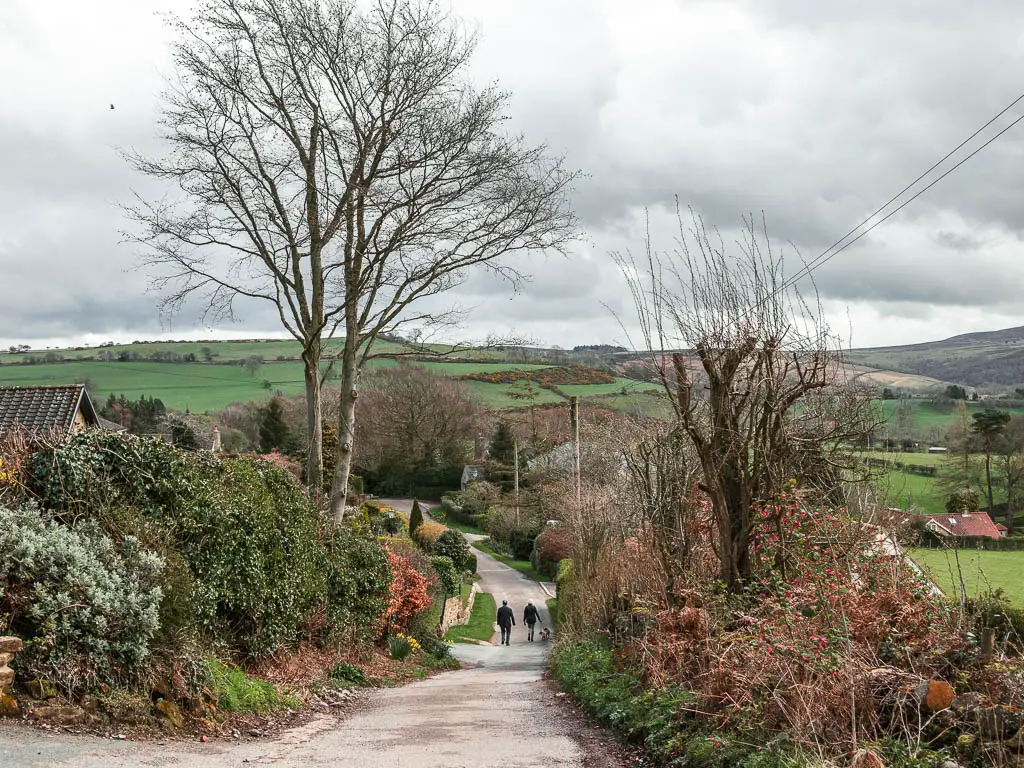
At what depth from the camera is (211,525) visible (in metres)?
11.3

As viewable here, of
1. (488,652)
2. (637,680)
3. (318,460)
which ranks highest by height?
(318,460)

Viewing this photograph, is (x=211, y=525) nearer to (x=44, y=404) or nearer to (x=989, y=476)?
(x=44, y=404)

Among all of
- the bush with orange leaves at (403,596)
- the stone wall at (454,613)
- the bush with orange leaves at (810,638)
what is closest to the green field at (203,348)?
the stone wall at (454,613)

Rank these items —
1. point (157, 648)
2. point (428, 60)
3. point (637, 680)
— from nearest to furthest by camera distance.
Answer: point (157, 648), point (637, 680), point (428, 60)

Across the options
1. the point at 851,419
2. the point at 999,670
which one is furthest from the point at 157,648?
the point at 851,419

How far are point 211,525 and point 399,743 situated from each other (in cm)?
409

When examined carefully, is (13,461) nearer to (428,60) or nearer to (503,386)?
(428,60)

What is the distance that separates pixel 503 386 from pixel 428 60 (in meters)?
70.0

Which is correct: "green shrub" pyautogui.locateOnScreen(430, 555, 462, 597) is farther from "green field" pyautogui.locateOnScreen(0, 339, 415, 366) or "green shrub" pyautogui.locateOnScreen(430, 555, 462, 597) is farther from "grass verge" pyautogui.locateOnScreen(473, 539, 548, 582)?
"green field" pyautogui.locateOnScreen(0, 339, 415, 366)

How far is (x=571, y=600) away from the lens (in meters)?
20.9

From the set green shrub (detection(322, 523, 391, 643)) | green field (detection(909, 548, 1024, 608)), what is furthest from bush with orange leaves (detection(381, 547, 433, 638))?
green field (detection(909, 548, 1024, 608))

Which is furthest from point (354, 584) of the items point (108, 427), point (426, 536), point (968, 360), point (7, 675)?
point (968, 360)

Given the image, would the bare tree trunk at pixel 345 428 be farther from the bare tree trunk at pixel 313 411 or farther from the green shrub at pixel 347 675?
the green shrub at pixel 347 675

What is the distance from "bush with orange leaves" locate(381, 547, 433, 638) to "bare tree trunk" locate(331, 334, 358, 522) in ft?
6.88
